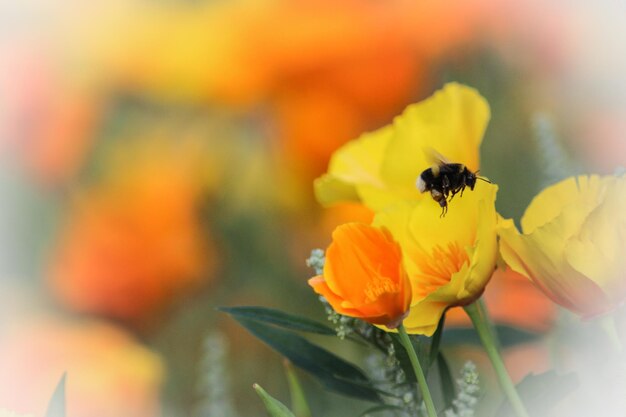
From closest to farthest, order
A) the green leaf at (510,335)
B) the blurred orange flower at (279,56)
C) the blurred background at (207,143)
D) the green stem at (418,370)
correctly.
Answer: the green stem at (418,370), the green leaf at (510,335), the blurred background at (207,143), the blurred orange flower at (279,56)

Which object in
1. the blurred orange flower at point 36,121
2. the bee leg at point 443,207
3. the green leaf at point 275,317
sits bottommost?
the green leaf at point 275,317

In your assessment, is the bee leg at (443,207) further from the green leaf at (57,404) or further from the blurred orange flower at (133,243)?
the blurred orange flower at (133,243)

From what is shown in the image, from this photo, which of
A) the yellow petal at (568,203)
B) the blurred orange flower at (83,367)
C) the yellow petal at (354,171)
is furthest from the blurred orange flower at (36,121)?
the yellow petal at (568,203)

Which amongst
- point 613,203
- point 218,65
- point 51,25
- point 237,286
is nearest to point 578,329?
point 613,203

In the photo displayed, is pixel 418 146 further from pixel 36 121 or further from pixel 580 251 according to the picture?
pixel 36 121

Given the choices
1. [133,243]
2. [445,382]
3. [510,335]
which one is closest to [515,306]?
[510,335]

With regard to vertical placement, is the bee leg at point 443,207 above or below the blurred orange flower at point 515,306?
below
